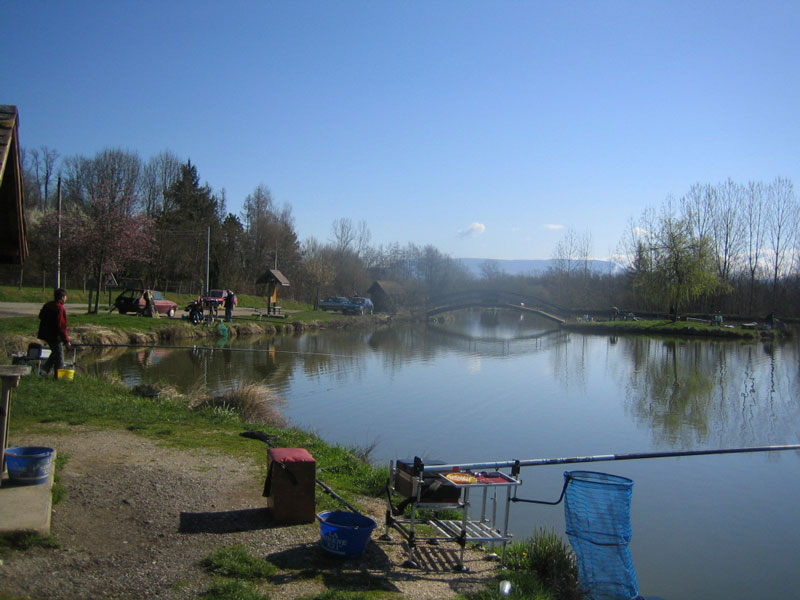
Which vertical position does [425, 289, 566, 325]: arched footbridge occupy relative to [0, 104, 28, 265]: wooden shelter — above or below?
below

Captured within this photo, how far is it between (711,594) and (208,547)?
5.05 m

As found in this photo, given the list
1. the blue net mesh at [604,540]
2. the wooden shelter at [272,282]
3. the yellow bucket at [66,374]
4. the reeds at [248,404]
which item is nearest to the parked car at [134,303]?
the wooden shelter at [272,282]

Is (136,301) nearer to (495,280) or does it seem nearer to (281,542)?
(281,542)

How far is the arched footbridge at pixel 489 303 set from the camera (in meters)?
62.6

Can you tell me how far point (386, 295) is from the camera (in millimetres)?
66688

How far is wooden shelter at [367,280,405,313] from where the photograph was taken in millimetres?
65625

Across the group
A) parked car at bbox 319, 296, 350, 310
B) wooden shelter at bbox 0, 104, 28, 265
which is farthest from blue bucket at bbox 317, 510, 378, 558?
parked car at bbox 319, 296, 350, 310

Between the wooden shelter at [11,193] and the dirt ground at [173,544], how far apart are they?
2.46 m

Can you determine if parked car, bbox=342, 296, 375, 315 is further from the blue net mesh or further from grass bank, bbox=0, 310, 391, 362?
the blue net mesh

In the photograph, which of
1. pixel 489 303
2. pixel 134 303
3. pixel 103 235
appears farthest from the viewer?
pixel 489 303

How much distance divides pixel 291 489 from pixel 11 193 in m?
4.22

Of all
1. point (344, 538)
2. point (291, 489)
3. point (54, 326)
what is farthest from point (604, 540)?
point (54, 326)

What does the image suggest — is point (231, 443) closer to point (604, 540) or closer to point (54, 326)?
point (604, 540)

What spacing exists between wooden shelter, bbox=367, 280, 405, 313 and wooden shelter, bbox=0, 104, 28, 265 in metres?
56.7
